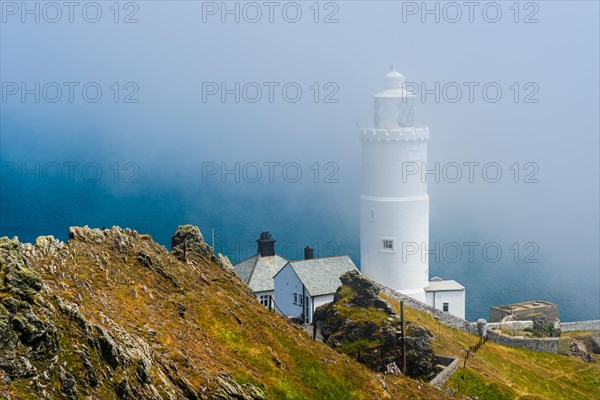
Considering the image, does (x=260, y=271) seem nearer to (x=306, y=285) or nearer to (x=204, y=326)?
(x=306, y=285)

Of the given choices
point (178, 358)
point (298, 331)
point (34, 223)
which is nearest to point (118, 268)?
point (178, 358)

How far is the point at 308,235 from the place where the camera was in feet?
360

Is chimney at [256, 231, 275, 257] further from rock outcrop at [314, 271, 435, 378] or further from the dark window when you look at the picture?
rock outcrop at [314, 271, 435, 378]

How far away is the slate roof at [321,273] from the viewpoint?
46.2 meters

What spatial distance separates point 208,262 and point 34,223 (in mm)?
79300

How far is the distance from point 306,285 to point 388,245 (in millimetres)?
7352

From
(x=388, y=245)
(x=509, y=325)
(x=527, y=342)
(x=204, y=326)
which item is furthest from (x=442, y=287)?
(x=204, y=326)

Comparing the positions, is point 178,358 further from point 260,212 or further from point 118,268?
point 260,212

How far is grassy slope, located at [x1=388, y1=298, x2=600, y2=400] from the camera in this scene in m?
33.4

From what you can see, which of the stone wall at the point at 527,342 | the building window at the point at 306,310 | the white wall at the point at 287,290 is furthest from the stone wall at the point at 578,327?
the white wall at the point at 287,290

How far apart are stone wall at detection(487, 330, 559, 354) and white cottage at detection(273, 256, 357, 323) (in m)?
8.41

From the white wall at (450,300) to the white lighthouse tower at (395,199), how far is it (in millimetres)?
673

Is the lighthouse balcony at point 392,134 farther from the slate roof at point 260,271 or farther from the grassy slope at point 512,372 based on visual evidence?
the grassy slope at point 512,372

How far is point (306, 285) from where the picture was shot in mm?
46125
